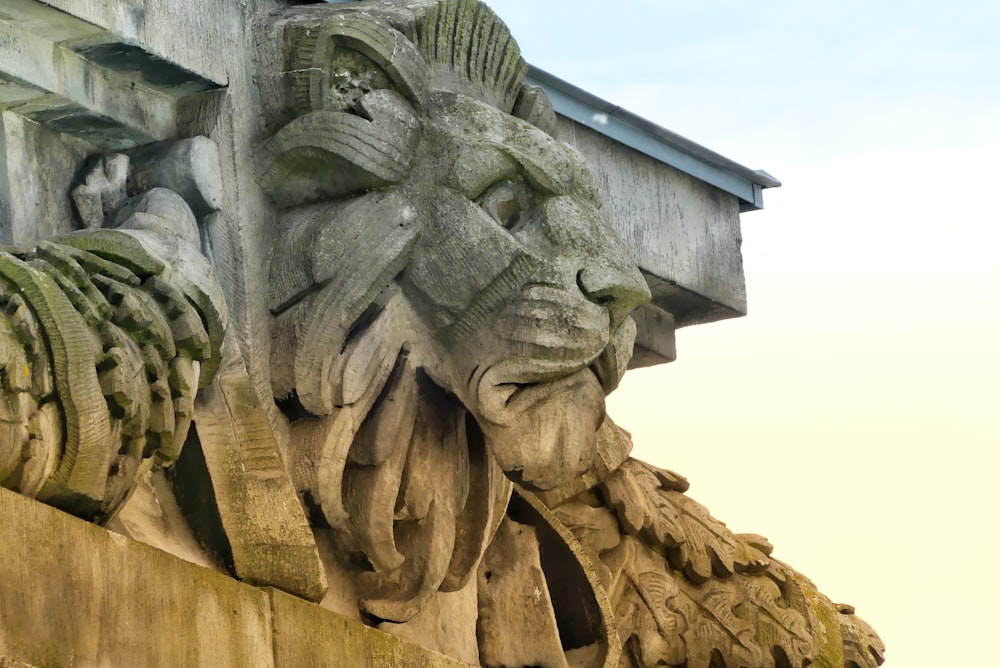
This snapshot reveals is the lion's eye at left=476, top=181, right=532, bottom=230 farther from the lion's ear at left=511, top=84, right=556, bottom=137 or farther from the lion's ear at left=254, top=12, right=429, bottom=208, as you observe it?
the lion's ear at left=511, top=84, right=556, bottom=137

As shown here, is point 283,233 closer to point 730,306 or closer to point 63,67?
point 63,67

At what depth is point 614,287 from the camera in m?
4.10

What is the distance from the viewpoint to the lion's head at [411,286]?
4051 millimetres

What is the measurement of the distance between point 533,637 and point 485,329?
84 cm

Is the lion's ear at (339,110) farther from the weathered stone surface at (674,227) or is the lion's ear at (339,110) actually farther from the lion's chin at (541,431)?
the weathered stone surface at (674,227)

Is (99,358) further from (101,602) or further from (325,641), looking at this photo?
(325,641)

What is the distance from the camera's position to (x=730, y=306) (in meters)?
5.39

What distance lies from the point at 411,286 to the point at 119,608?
1.10 metres

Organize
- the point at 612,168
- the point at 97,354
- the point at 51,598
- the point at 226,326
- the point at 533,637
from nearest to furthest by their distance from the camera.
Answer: the point at 51,598 < the point at 97,354 < the point at 226,326 < the point at 533,637 < the point at 612,168

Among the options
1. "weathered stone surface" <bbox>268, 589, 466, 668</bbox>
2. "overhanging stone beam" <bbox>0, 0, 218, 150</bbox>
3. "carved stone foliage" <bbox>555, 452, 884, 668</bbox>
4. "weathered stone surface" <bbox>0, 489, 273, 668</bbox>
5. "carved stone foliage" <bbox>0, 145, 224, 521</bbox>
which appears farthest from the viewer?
"carved stone foliage" <bbox>555, 452, 884, 668</bbox>

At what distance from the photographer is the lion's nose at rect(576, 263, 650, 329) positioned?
4086 millimetres

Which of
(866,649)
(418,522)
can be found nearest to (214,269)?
(418,522)

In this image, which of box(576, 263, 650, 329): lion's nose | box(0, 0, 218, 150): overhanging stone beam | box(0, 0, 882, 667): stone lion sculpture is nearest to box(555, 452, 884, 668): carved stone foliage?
box(0, 0, 882, 667): stone lion sculpture

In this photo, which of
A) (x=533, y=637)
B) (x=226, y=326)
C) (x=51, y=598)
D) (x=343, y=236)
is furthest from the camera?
(x=533, y=637)
